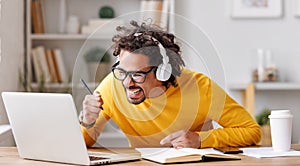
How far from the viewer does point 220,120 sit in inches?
73.1

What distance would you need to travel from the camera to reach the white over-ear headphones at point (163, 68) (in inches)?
64.2

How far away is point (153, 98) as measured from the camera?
1680 millimetres

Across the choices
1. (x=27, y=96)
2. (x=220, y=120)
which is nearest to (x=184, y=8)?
(x=220, y=120)

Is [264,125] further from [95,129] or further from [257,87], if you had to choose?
[95,129]

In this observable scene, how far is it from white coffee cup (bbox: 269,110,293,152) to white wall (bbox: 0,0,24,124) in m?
1.81

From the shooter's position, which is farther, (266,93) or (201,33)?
(266,93)

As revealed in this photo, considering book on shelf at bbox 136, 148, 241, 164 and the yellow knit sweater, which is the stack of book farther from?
book on shelf at bbox 136, 148, 241, 164

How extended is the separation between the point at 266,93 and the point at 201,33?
2.60 m

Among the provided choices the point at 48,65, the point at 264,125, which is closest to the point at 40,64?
the point at 48,65

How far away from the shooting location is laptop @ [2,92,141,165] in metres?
1.49

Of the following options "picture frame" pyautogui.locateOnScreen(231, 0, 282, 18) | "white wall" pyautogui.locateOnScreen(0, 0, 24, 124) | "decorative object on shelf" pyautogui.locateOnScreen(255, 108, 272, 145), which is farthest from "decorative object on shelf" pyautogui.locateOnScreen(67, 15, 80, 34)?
"decorative object on shelf" pyautogui.locateOnScreen(255, 108, 272, 145)

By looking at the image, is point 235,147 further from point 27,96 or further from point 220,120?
point 27,96

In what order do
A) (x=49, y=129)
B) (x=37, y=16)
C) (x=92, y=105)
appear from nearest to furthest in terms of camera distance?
(x=49, y=129) → (x=92, y=105) → (x=37, y=16)

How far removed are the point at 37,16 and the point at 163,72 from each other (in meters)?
2.56
